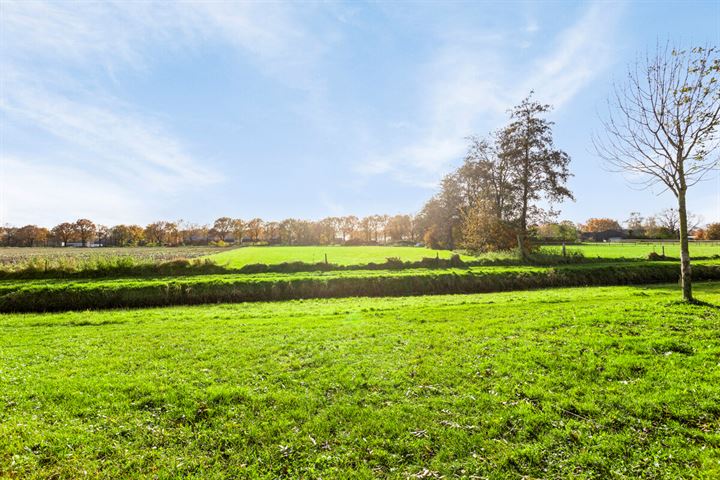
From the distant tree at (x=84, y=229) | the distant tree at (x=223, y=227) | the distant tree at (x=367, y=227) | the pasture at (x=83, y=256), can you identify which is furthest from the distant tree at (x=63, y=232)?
the distant tree at (x=367, y=227)

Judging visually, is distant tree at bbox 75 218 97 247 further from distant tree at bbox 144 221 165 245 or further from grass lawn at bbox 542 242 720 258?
grass lawn at bbox 542 242 720 258

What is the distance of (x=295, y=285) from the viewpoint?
25.0 meters

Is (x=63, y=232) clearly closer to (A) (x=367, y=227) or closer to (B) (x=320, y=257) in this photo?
(A) (x=367, y=227)

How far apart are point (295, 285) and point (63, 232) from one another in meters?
175

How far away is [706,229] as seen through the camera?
366ft

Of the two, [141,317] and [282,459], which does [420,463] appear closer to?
[282,459]

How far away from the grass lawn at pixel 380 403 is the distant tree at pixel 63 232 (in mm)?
179539

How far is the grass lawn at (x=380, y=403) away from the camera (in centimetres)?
527

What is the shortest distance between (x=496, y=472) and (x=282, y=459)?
328cm

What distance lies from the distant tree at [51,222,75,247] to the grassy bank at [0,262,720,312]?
15902cm

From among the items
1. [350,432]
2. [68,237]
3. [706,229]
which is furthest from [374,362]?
[68,237]

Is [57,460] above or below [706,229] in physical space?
below

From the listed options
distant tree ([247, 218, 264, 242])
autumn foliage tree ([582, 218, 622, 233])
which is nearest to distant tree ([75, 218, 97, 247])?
distant tree ([247, 218, 264, 242])

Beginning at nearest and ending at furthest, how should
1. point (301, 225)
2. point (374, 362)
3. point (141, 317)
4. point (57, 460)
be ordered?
point (57, 460) < point (374, 362) < point (141, 317) < point (301, 225)
